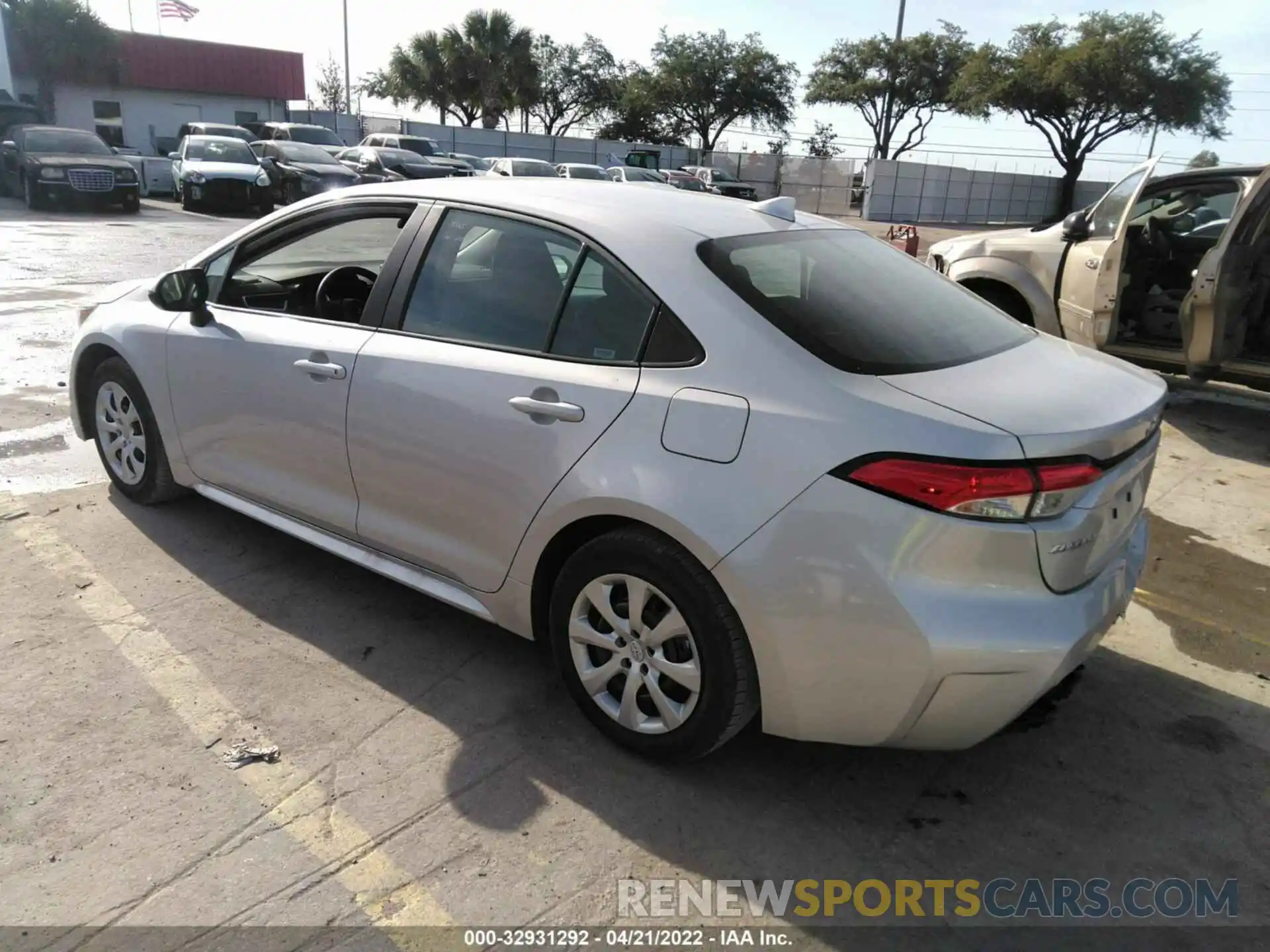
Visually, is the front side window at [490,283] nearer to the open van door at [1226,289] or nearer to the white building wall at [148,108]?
the open van door at [1226,289]

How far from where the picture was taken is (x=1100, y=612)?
2.52 meters

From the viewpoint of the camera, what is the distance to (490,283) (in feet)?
10.4

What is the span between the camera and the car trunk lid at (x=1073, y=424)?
2.35 meters

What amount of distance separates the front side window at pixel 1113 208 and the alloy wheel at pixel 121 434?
6757mm

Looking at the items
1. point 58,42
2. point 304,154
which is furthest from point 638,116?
point 304,154

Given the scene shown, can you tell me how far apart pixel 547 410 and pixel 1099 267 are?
5946 mm

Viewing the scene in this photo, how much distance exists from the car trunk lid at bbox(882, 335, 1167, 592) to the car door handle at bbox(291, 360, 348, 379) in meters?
1.91

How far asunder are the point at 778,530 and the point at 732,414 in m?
0.34

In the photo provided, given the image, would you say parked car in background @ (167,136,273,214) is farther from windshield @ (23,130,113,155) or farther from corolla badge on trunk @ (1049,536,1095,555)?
corolla badge on trunk @ (1049,536,1095,555)

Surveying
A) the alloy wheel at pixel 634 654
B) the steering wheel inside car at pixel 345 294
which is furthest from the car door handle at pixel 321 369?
the alloy wheel at pixel 634 654

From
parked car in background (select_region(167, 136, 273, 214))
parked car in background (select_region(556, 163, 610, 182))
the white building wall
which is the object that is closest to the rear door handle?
parked car in background (select_region(167, 136, 273, 214))

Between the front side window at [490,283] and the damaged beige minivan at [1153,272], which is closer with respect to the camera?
the front side window at [490,283]

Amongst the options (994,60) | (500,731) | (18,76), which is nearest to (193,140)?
(18,76)

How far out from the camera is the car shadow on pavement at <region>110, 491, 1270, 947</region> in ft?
8.39
